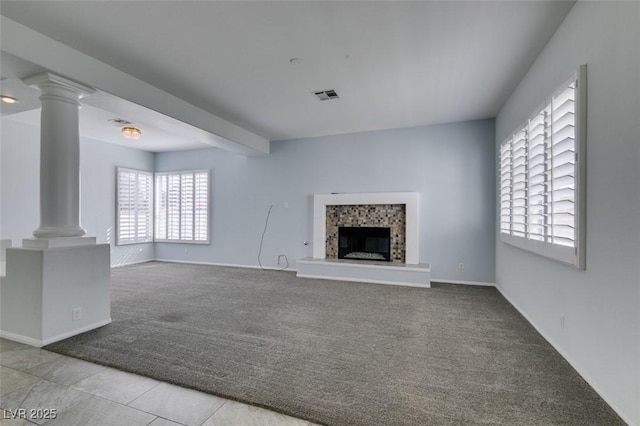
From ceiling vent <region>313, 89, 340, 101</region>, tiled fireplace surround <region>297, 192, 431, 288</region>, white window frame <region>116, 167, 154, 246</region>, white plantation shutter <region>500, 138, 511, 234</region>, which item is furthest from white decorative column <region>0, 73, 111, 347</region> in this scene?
white plantation shutter <region>500, 138, 511, 234</region>

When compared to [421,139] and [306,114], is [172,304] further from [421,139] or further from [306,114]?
[421,139]

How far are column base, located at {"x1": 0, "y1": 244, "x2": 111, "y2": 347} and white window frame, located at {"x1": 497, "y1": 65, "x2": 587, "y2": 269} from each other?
4.29m

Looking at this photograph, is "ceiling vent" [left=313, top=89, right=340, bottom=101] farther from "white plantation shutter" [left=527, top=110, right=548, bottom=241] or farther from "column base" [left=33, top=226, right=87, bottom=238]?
"column base" [left=33, top=226, right=87, bottom=238]

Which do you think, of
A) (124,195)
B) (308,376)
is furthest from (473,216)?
(124,195)

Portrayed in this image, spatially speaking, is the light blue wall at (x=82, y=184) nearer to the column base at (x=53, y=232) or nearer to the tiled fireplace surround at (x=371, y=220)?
the column base at (x=53, y=232)

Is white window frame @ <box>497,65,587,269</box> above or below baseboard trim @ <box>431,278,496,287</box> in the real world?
above

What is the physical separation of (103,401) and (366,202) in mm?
4477

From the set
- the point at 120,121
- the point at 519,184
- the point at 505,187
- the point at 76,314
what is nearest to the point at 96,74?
the point at 120,121

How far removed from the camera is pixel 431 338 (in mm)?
2730

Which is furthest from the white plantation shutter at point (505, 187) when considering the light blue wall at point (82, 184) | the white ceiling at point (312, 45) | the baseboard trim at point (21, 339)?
the light blue wall at point (82, 184)

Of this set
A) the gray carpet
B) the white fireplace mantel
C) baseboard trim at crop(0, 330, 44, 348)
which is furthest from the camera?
the white fireplace mantel

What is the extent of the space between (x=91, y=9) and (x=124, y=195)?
206 inches

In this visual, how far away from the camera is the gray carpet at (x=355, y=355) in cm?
173

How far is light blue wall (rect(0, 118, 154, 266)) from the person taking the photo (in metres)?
4.74
